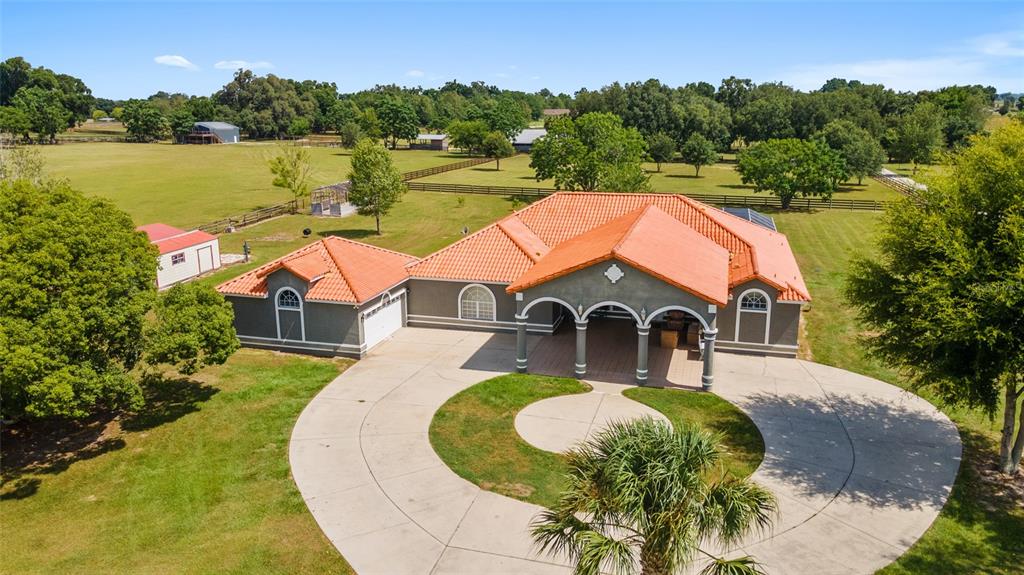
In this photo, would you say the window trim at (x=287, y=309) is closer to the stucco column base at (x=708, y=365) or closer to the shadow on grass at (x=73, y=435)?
the shadow on grass at (x=73, y=435)

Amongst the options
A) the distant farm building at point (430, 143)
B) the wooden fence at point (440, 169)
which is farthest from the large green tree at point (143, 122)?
the wooden fence at point (440, 169)

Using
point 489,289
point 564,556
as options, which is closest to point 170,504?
point 564,556

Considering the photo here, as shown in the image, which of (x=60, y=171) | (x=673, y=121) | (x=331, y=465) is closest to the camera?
(x=331, y=465)

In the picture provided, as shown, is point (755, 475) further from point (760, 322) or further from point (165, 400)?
point (165, 400)

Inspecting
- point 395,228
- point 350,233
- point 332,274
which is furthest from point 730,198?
point 332,274

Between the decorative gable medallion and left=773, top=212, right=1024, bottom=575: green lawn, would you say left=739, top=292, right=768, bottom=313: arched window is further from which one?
the decorative gable medallion

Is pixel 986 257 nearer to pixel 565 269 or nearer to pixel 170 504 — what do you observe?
pixel 565 269
